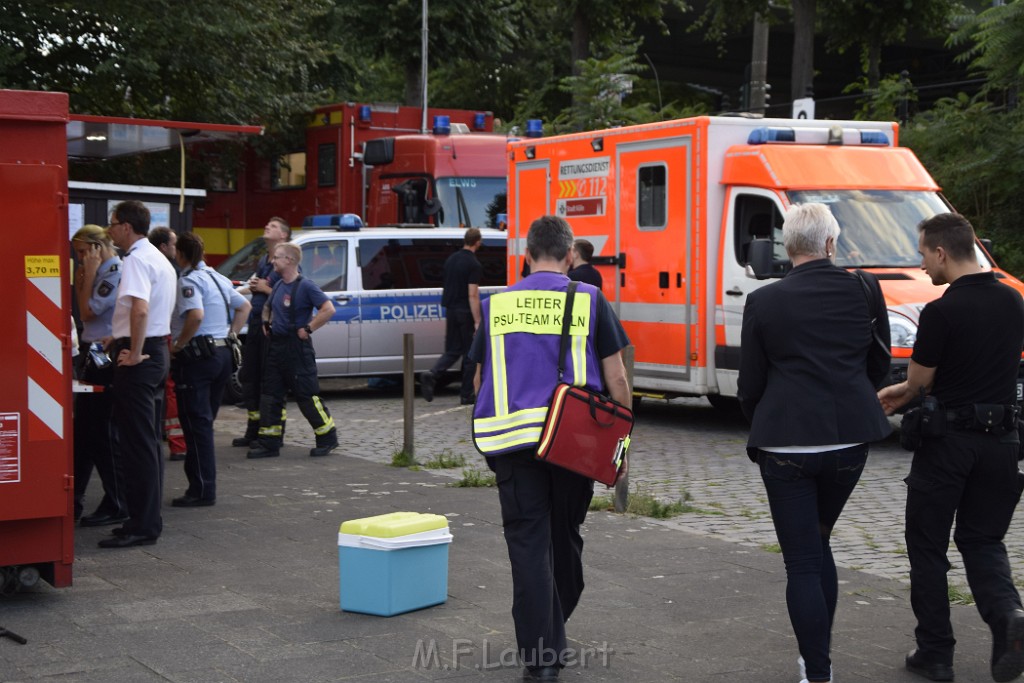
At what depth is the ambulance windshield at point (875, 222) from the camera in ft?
41.1

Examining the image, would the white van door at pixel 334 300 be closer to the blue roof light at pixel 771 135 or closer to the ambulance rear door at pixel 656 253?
the ambulance rear door at pixel 656 253

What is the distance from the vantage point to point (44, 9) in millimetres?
18250

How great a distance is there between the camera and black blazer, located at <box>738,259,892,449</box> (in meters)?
5.06

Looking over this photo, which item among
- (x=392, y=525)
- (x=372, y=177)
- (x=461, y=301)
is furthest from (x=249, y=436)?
(x=372, y=177)

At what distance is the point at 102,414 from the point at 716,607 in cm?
423

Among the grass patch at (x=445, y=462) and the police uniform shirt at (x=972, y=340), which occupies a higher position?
the police uniform shirt at (x=972, y=340)

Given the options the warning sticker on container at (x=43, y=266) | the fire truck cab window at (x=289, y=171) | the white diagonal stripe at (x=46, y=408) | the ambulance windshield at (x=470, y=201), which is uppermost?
the fire truck cab window at (x=289, y=171)

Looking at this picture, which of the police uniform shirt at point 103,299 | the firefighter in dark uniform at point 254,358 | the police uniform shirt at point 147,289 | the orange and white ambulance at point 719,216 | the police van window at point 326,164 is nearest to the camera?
the police uniform shirt at point 147,289

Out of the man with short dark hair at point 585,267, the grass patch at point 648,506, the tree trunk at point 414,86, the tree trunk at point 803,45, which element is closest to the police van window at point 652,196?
the man with short dark hair at point 585,267

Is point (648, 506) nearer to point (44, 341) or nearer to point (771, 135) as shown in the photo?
point (44, 341)

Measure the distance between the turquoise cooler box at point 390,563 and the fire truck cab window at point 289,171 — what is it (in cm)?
1561

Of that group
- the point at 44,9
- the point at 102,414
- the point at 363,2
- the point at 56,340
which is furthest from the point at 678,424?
the point at 363,2

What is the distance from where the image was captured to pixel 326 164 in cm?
2103

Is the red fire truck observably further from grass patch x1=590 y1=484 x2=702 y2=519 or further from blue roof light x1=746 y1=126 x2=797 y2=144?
grass patch x1=590 y1=484 x2=702 y2=519
